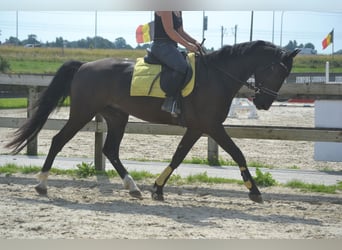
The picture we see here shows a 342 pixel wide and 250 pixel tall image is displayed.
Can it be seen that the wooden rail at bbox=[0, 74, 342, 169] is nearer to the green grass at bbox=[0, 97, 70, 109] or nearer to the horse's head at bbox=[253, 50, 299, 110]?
the horse's head at bbox=[253, 50, 299, 110]

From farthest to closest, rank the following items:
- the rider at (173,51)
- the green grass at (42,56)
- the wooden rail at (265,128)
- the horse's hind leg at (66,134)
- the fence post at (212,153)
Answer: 1. the green grass at (42,56)
2. the fence post at (212,153)
3. the wooden rail at (265,128)
4. the horse's hind leg at (66,134)
5. the rider at (173,51)

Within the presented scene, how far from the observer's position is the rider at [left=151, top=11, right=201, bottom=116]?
18.3 ft

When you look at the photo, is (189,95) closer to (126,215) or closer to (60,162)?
(126,215)

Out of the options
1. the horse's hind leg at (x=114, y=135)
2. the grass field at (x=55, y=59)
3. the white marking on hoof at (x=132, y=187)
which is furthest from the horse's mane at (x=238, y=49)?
the grass field at (x=55, y=59)

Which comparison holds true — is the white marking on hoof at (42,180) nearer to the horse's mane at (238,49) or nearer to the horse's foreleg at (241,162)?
the horse's foreleg at (241,162)

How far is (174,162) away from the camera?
5.96m

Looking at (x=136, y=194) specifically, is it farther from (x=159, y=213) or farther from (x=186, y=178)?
(x=186, y=178)

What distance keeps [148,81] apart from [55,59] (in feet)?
52.3

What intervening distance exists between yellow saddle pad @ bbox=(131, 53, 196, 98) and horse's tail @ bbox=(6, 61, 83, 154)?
101 cm

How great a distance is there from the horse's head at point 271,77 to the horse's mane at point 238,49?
23cm

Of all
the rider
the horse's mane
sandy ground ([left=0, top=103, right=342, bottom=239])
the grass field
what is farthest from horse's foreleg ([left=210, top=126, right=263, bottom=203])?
the grass field

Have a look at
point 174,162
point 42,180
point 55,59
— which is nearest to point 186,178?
point 174,162

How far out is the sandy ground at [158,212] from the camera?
4.21m

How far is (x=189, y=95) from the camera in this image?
577 cm
